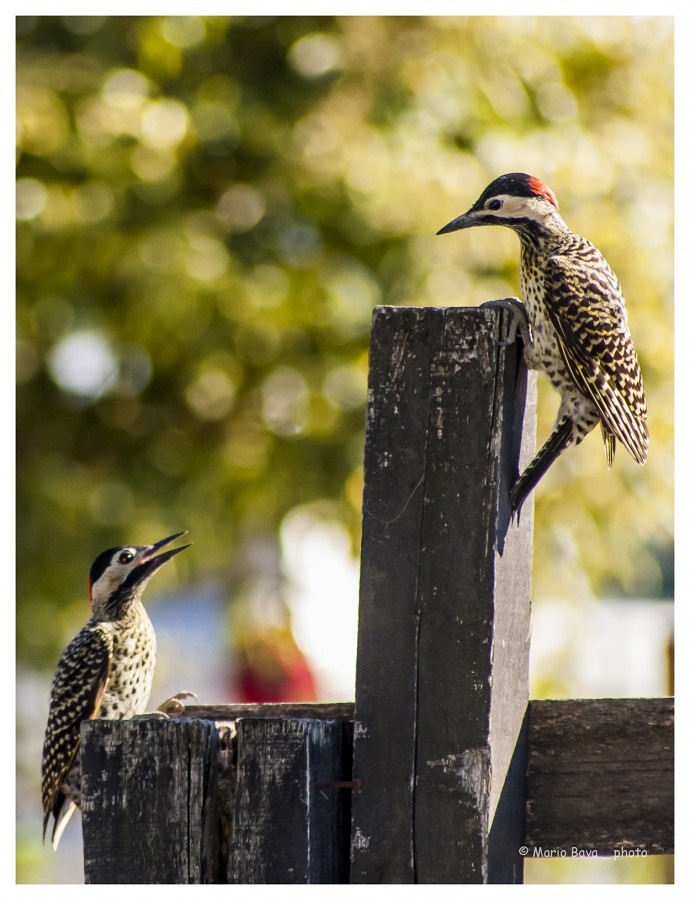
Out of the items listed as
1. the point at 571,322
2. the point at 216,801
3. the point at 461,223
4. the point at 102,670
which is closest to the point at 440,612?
the point at 216,801

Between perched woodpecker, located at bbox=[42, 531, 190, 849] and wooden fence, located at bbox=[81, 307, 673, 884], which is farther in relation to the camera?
perched woodpecker, located at bbox=[42, 531, 190, 849]

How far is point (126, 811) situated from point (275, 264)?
5.61m

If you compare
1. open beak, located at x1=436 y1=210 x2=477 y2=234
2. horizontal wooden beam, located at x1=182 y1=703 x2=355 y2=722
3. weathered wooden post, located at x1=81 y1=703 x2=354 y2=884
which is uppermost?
open beak, located at x1=436 y1=210 x2=477 y2=234

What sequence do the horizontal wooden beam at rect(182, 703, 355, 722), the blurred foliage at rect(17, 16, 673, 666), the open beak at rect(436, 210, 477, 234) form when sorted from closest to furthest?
the horizontal wooden beam at rect(182, 703, 355, 722) → the open beak at rect(436, 210, 477, 234) → the blurred foliage at rect(17, 16, 673, 666)

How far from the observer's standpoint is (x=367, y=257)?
7328 millimetres

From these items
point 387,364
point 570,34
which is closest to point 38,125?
point 570,34

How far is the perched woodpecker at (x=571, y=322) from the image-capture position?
288 cm

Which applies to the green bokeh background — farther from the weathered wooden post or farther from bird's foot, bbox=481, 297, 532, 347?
the weathered wooden post

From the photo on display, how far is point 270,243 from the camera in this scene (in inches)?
296

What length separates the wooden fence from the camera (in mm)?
2037

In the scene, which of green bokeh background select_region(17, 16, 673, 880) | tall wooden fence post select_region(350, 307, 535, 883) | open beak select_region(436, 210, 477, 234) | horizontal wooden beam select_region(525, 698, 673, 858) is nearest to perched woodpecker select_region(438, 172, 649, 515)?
open beak select_region(436, 210, 477, 234)

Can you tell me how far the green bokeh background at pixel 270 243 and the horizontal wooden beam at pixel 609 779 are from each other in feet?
16.4

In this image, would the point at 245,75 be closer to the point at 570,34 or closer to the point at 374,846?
the point at 570,34

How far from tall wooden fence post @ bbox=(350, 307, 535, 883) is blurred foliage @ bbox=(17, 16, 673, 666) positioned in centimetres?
486
